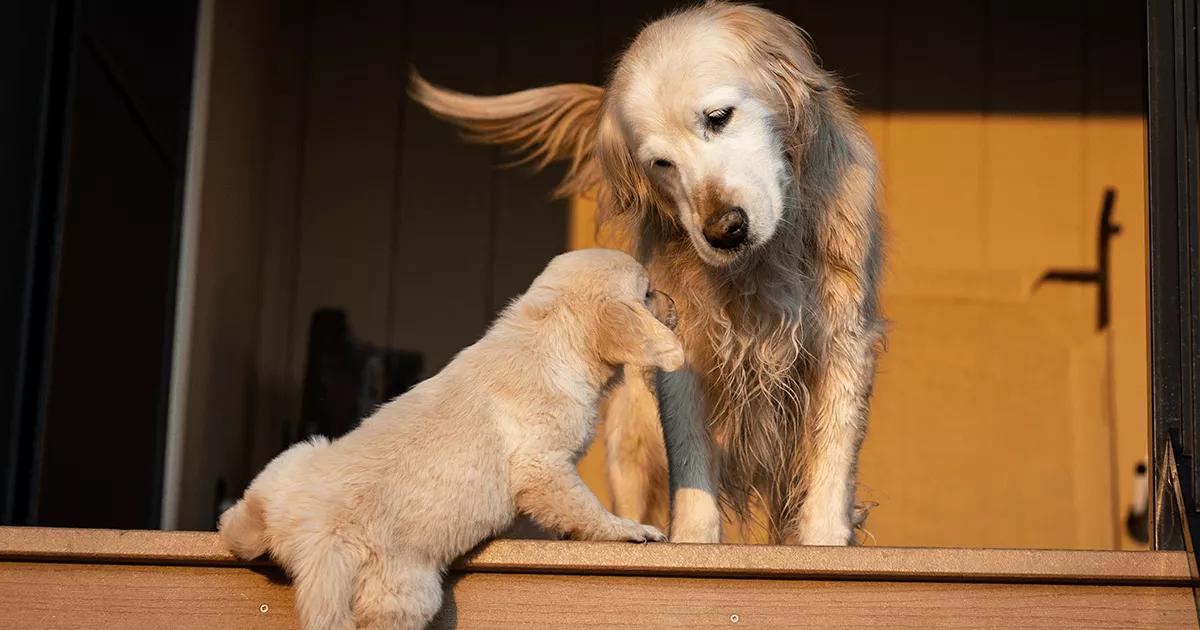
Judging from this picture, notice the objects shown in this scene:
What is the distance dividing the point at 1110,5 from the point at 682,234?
112 inches

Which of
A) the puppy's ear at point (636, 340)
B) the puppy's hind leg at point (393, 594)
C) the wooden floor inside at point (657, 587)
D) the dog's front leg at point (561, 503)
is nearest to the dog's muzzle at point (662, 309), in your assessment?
the puppy's ear at point (636, 340)

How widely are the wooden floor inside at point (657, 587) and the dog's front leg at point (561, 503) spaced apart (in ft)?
0.19

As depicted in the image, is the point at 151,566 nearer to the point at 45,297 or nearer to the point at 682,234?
the point at 682,234

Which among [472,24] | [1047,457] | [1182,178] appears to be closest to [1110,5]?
[1047,457]

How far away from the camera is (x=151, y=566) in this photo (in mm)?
2258

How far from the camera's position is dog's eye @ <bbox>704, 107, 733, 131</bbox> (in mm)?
2717

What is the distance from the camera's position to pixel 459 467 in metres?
2.18

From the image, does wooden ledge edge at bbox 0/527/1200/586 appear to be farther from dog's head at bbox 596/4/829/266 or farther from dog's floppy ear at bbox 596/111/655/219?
dog's floppy ear at bbox 596/111/655/219

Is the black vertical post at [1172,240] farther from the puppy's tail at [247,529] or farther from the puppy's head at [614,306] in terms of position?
the puppy's tail at [247,529]

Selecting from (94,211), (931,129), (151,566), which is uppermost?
(931,129)

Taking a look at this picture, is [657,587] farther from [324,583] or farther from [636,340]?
[324,583]

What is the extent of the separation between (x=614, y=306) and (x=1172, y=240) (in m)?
0.86

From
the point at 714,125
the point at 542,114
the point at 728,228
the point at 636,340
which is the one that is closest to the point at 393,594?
the point at 636,340

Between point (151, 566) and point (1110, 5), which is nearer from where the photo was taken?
Result: point (151, 566)
